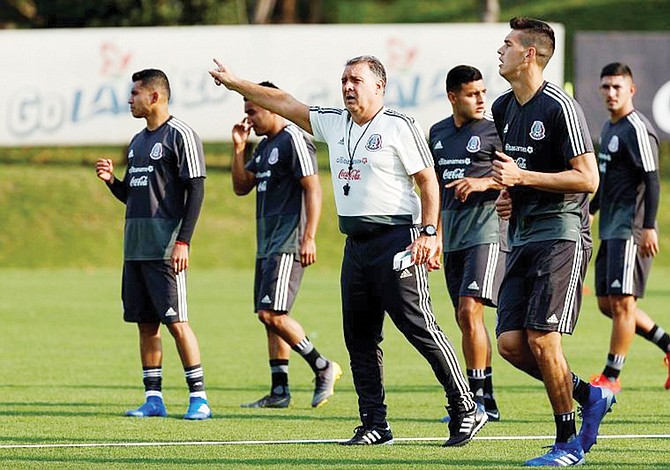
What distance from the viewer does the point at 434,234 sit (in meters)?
8.02

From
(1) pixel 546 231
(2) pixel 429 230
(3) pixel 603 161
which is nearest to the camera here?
(1) pixel 546 231

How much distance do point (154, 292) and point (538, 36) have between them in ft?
11.8

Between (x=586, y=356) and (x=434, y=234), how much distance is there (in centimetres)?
636

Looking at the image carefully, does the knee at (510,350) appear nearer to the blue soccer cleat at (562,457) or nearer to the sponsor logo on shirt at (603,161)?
the blue soccer cleat at (562,457)

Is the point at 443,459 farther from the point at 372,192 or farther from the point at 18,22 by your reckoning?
the point at 18,22

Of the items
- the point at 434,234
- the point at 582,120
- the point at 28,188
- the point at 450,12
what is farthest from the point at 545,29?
the point at 450,12

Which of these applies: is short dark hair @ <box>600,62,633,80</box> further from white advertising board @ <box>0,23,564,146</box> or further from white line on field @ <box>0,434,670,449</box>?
white advertising board @ <box>0,23,564,146</box>

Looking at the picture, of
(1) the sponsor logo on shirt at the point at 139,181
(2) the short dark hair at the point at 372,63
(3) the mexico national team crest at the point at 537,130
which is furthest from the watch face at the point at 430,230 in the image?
(1) the sponsor logo on shirt at the point at 139,181

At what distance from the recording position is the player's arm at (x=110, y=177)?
10203 millimetres

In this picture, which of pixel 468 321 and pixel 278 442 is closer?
pixel 278 442

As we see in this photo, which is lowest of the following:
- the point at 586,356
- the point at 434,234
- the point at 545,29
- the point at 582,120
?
the point at 586,356

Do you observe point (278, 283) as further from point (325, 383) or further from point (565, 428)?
point (565, 428)

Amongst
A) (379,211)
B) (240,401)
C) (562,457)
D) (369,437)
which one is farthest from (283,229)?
(562,457)

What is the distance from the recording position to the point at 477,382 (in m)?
9.87
